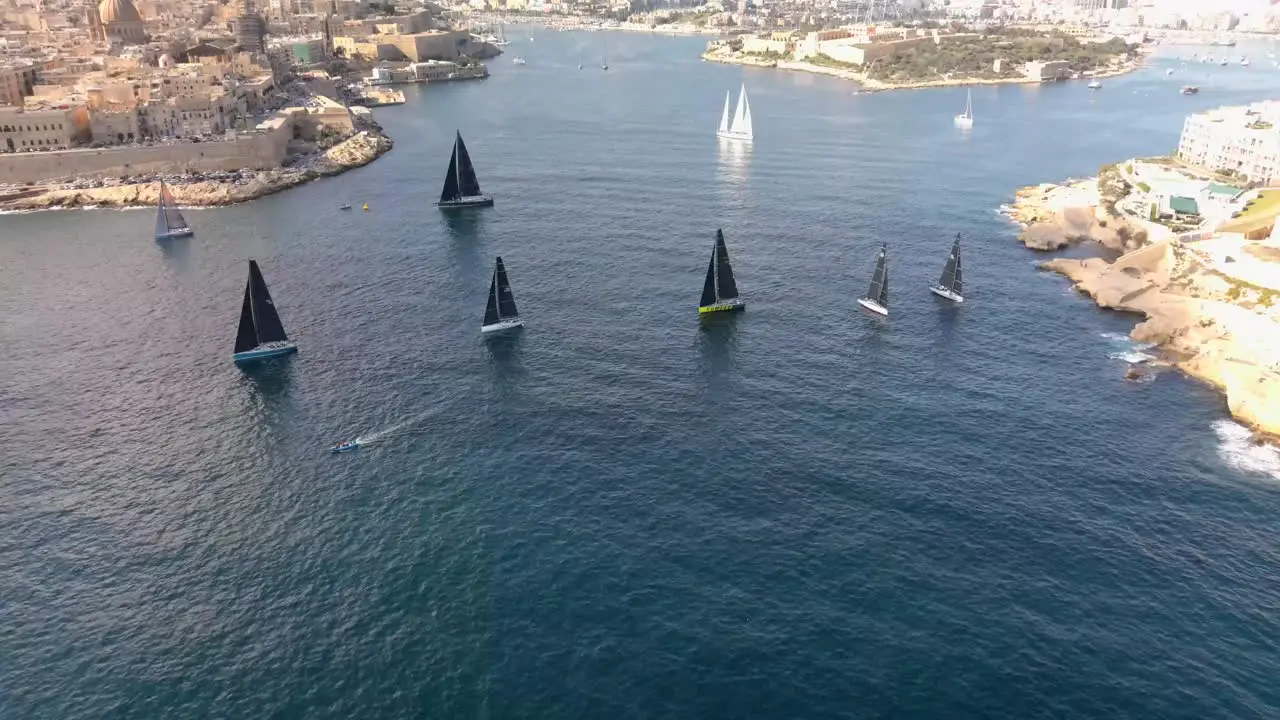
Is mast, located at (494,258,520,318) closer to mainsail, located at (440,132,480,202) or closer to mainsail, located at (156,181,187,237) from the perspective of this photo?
mainsail, located at (440,132,480,202)

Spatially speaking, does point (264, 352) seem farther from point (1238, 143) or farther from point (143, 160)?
point (1238, 143)

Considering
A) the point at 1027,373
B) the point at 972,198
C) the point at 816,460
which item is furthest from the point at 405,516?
the point at 972,198

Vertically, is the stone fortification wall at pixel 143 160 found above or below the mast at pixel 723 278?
above

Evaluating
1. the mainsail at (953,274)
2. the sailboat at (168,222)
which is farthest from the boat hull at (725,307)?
the sailboat at (168,222)

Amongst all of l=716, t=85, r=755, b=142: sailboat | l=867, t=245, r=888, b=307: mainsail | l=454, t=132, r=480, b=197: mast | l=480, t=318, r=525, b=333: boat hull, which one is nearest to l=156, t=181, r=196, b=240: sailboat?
l=454, t=132, r=480, b=197: mast

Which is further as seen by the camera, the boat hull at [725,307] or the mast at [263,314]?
the boat hull at [725,307]

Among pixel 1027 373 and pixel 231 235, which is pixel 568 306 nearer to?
pixel 1027 373

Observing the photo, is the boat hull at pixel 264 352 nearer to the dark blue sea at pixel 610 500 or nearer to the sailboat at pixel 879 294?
the dark blue sea at pixel 610 500

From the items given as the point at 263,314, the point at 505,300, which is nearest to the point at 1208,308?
the point at 505,300
